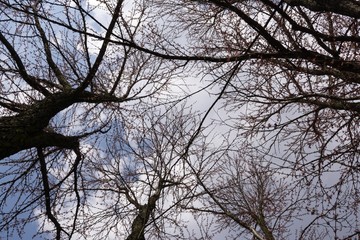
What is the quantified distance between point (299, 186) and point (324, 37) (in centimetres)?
194

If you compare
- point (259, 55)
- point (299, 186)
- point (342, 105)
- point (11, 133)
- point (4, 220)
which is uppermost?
point (342, 105)

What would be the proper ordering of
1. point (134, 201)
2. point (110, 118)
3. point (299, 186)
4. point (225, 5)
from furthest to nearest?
1. point (134, 201)
2. point (110, 118)
3. point (299, 186)
4. point (225, 5)

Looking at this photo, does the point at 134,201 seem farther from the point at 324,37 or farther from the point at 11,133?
the point at 324,37

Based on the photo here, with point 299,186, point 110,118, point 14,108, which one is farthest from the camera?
point 110,118

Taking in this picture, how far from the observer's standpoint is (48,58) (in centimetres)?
515

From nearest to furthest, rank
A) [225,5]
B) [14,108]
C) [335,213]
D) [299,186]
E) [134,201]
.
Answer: [225,5]
[335,213]
[299,186]
[14,108]
[134,201]

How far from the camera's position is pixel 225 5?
3.28 meters

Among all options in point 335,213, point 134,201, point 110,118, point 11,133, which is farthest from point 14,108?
point 335,213

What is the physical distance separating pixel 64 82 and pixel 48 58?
0.42 metres

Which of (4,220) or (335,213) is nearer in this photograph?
(335,213)

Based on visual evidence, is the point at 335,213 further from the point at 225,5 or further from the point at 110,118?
the point at 110,118

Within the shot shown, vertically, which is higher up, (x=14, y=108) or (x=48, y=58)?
(x=48, y=58)

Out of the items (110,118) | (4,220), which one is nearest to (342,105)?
(110,118)

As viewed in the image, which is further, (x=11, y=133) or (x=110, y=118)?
(x=110, y=118)
